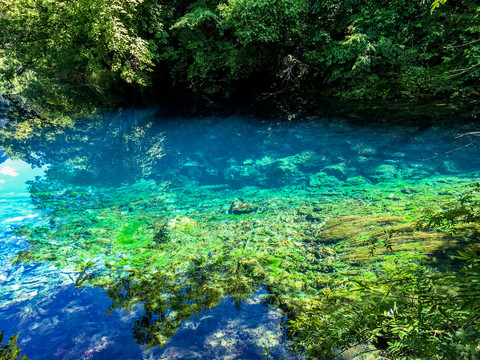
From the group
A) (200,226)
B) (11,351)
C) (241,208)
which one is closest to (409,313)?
(11,351)

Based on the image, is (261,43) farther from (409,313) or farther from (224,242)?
(409,313)

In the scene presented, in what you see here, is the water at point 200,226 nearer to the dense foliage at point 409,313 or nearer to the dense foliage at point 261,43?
the dense foliage at point 409,313

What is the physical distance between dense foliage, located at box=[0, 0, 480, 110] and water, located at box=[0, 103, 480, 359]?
3289mm

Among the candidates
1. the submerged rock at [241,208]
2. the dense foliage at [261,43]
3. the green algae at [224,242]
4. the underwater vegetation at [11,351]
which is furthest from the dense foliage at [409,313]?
the dense foliage at [261,43]

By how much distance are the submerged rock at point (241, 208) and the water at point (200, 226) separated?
3 centimetres

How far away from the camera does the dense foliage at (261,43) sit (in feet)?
35.0

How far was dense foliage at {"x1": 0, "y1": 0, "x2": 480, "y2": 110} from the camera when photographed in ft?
35.0

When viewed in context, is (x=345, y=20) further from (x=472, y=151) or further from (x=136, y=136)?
(x=136, y=136)

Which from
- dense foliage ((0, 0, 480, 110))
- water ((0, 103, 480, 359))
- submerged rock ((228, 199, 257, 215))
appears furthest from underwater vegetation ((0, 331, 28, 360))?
dense foliage ((0, 0, 480, 110))

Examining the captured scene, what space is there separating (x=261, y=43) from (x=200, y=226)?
12195mm

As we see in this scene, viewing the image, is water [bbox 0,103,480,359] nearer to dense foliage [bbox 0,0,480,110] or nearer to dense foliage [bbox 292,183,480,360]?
dense foliage [bbox 292,183,480,360]

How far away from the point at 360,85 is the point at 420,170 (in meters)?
7.11

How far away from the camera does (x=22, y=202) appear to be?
21.2ft

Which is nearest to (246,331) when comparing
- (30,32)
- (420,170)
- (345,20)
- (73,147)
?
(420,170)
